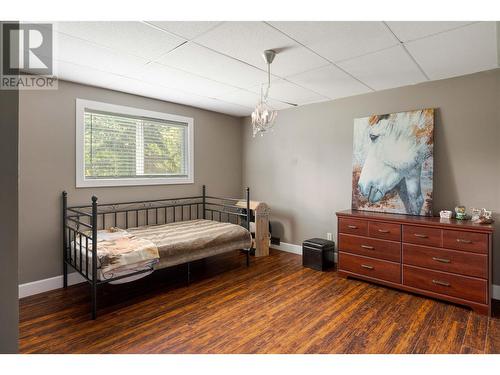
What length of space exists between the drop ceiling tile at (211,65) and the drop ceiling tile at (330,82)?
442 mm

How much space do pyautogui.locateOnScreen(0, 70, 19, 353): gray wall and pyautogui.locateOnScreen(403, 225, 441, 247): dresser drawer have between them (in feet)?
9.95

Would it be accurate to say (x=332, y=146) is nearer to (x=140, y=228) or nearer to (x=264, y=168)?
(x=264, y=168)

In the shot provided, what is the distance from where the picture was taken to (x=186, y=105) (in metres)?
4.14

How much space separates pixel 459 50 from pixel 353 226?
188cm

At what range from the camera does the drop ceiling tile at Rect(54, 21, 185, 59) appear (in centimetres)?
190

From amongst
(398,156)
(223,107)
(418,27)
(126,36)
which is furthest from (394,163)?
(126,36)

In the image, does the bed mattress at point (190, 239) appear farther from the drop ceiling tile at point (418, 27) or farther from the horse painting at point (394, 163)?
the drop ceiling tile at point (418, 27)

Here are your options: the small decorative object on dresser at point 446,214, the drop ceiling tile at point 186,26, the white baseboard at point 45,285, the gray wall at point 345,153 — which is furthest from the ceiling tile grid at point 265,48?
the white baseboard at point 45,285

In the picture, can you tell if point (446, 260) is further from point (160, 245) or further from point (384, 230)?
point (160, 245)

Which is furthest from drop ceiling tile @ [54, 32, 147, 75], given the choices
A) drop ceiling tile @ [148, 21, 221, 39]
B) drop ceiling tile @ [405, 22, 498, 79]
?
drop ceiling tile @ [405, 22, 498, 79]

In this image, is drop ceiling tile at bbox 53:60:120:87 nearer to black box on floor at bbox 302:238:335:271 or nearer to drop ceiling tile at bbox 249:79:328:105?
drop ceiling tile at bbox 249:79:328:105
